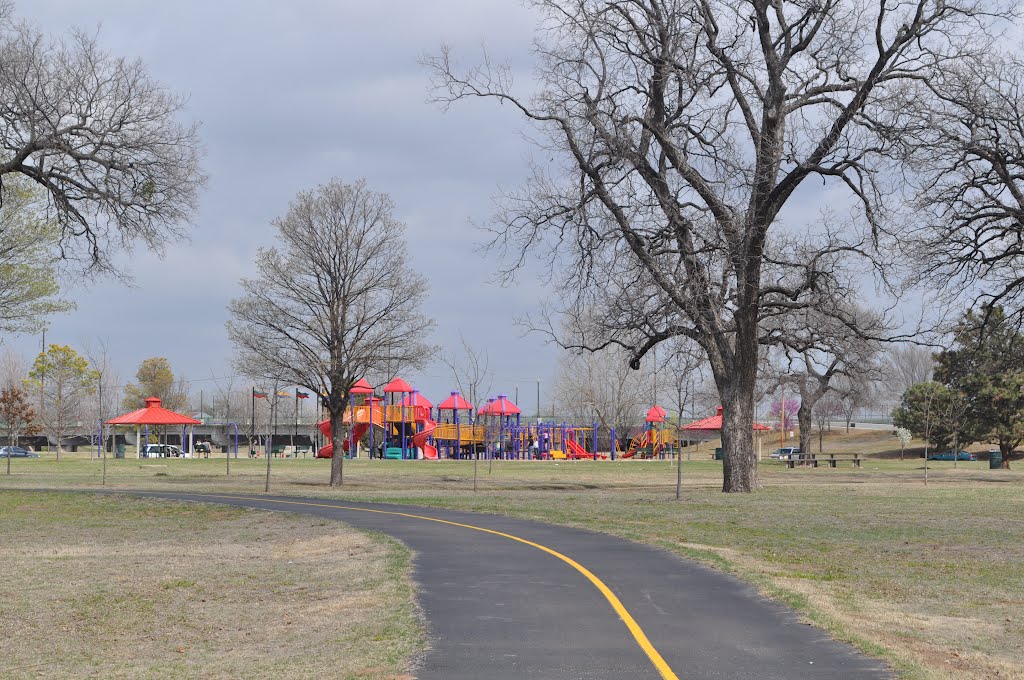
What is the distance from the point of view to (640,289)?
33281 mm

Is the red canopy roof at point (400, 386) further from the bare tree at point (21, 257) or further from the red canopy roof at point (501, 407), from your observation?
the bare tree at point (21, 257)

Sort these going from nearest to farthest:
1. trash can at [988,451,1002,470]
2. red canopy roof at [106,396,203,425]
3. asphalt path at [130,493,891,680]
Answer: asphalt path at [130,493,891,680] → trash can at [988,451,1002,470] → red canopy roof at [106,396,203,425]

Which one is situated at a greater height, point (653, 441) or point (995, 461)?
point (653, 441)

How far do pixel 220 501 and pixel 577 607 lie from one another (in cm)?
2083

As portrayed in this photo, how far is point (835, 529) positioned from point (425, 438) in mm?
54593

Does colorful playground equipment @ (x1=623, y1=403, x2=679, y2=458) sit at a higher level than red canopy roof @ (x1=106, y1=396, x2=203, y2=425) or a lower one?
lower

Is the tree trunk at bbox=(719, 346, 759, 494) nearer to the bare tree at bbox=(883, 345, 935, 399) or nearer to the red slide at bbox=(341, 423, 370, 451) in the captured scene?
the red slide at bbox=(341, 423, 370, 451)

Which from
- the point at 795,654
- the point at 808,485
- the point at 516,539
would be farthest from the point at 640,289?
the point at 795,654

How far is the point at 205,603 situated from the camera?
1320 centimetres

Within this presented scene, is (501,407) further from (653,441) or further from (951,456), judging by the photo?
(951,456)

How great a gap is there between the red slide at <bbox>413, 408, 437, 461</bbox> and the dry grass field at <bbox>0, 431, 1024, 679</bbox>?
2168cm

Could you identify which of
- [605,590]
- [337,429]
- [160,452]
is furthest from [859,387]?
[605,590]

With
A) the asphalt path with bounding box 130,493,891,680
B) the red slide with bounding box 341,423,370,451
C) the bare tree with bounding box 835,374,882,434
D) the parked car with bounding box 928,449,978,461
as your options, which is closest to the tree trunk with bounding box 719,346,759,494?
the bare tree with bounding box 835,374,882,434

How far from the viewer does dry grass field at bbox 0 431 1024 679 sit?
11094 mm
